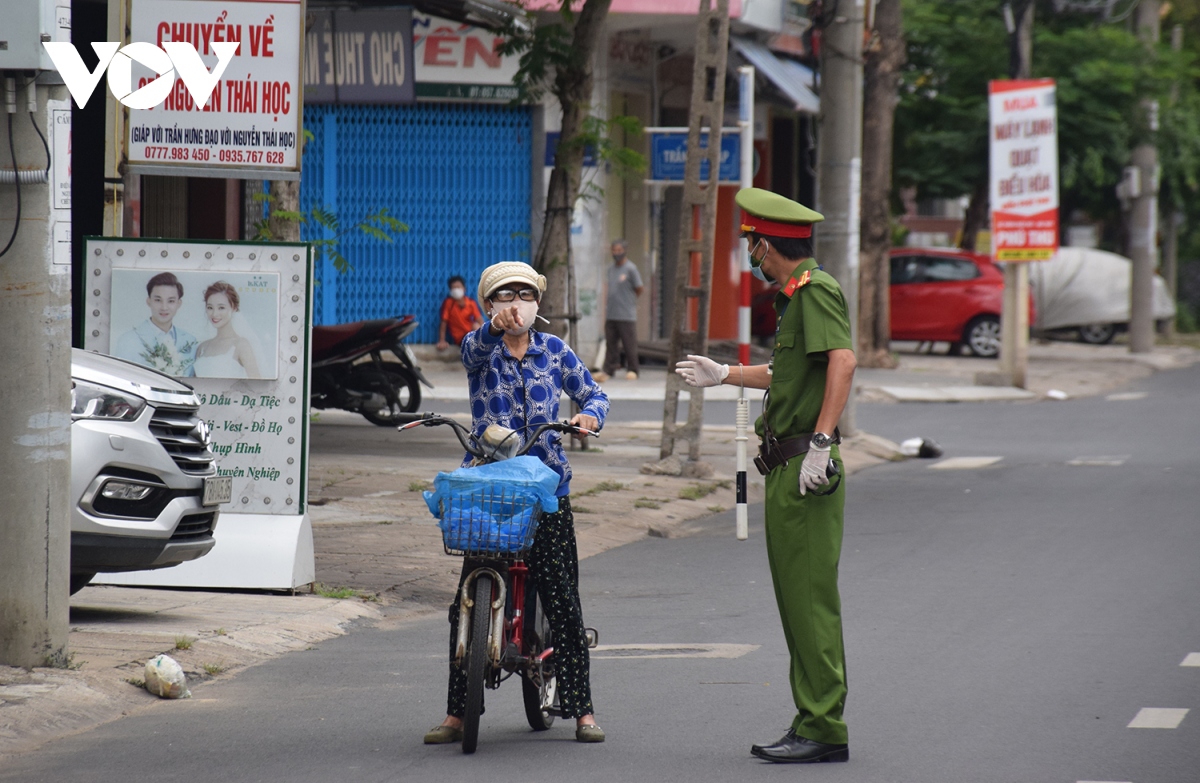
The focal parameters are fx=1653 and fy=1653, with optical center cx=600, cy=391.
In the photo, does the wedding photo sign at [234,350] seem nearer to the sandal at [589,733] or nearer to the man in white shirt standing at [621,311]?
the sandal at [589,733]

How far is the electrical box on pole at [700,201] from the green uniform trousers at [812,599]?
7841 millimetres

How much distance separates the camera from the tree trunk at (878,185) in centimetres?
2556

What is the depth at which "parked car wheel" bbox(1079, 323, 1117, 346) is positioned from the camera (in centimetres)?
3400

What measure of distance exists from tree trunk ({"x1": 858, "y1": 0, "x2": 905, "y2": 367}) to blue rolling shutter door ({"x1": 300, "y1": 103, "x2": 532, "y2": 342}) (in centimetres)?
546

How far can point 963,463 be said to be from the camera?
50.5 feet

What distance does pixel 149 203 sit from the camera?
1479 centimetres

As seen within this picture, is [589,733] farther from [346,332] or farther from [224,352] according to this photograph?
[346,332]

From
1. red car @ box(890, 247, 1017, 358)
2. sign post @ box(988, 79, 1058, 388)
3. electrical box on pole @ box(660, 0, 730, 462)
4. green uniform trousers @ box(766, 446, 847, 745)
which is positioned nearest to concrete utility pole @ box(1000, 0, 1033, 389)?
sign post @ box(988, 79, 1058, 388)

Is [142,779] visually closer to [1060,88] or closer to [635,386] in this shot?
[635,386]

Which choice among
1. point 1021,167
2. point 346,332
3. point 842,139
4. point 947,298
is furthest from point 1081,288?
point 346,332

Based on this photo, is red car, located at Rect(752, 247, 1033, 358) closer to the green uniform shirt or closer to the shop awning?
the shop awning

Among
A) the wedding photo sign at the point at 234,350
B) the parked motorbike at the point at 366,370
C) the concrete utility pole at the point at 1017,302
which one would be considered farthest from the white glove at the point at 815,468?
the concrete utility pole at the point at 1017,302

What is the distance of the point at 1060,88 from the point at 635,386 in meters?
12.4

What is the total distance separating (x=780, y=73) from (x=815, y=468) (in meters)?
22.5
